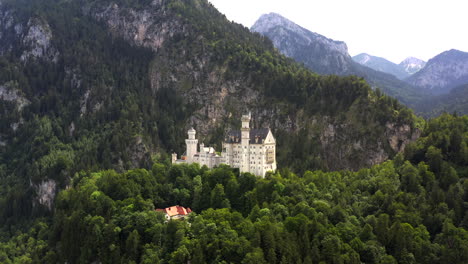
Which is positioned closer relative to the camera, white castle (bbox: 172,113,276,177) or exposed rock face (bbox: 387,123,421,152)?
white castle (bbox: 172,113,276,177)

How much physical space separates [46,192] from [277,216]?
4505 inches

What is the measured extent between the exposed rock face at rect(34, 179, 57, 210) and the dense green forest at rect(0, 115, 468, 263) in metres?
34.4

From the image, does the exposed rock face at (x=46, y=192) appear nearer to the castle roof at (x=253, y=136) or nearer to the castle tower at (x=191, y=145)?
the castle tower at (x=191, y=145)

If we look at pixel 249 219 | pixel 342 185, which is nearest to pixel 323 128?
pixel 342 185

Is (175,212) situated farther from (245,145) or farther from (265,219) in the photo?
(245,145)

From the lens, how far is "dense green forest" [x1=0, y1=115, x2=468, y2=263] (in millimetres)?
93500

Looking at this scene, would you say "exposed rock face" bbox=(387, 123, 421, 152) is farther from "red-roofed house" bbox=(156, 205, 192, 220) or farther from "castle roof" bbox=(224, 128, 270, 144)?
"red-roofed house" bbox=(156, 205, 192, 220)

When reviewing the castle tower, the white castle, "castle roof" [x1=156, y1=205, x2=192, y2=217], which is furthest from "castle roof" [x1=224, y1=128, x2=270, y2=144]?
"castle roof" [x1=156, y1=205, x2=192, y2=217]

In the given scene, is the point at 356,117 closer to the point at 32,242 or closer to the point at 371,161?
the point at 371,161

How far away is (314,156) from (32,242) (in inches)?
4275

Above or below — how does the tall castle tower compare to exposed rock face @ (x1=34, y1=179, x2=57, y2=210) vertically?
above

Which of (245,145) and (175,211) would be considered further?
(245,145)

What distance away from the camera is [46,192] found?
7165 inches

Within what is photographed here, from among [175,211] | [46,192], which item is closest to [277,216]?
[175,211]
